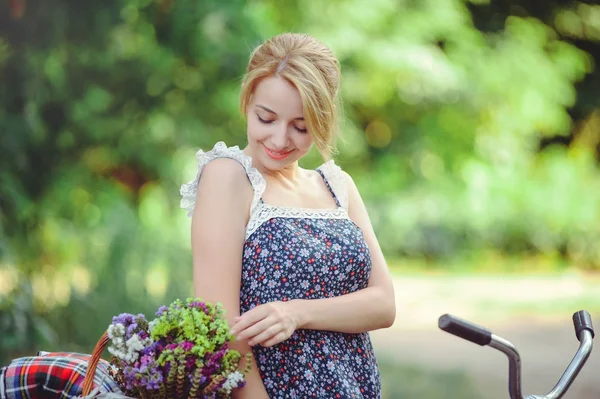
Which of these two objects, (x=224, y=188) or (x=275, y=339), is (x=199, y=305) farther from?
(x=224, y=188)

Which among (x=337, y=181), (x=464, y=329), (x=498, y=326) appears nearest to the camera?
(x=464, y=329)

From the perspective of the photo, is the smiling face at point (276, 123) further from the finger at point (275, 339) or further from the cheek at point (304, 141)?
the finger at point (275, 339)

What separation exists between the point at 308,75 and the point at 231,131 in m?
5.18

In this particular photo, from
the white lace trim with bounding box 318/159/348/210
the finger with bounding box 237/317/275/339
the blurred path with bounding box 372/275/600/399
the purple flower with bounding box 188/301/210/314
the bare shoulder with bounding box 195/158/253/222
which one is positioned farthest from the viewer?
the blurred path with bounding box 372/275/600/399

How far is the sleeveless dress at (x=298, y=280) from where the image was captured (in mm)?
1956

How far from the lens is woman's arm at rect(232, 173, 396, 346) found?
5.97 ft

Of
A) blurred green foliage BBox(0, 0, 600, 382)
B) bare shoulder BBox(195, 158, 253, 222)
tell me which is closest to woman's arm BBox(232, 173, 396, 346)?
bare shoulder BBox(195, 158, 253, 222)

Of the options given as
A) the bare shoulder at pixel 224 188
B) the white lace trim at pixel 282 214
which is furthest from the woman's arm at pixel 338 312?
the bare shoulder at pixel 224 188

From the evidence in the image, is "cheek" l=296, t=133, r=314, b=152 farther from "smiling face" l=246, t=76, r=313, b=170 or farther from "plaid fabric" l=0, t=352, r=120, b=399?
"plaid fabric" l=0, t=352, r=120, b=399

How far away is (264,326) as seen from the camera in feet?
5.96

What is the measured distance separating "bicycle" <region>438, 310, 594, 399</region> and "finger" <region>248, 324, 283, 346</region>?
40 cm

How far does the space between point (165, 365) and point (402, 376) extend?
5160 mm

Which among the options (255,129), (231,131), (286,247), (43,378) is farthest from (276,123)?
(231,131)

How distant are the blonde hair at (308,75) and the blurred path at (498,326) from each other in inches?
175
